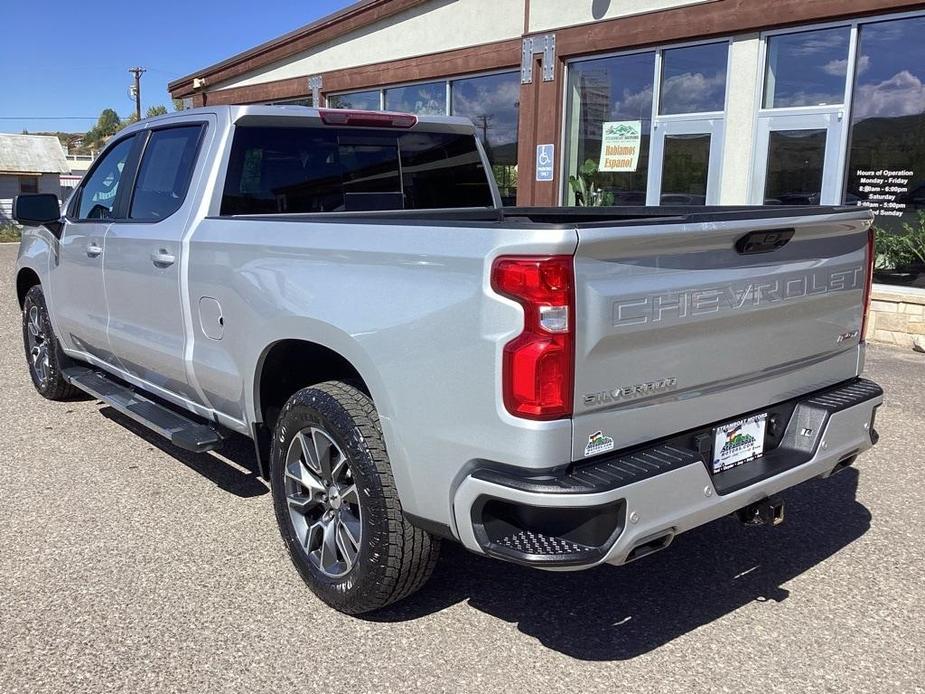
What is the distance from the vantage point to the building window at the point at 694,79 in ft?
32.1

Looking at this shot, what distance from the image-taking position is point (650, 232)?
2.58 metres

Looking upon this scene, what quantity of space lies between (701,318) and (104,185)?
155 inches

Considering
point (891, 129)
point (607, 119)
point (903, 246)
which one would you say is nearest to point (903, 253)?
point (903, 246)

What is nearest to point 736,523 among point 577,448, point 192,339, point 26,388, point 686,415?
point 686,415

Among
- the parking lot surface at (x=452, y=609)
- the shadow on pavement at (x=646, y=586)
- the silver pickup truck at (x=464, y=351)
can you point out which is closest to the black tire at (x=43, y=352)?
the parking lot surface at (x=452, y=609)

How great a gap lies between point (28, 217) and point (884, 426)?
578 centimetres

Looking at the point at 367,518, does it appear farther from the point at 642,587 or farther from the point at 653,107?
the point at 653,107

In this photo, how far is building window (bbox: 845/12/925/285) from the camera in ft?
27.6

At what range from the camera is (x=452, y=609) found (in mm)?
3365

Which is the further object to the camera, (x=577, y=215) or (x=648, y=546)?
(x=577, y=215)

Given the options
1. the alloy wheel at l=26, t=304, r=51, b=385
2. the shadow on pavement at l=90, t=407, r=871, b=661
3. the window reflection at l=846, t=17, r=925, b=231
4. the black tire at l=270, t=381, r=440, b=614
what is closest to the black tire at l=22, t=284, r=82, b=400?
the alloy wheel at l=26, t=304, r=51, b=385

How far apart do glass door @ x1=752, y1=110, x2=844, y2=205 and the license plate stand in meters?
6.74

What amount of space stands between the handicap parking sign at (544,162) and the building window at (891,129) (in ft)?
13.0

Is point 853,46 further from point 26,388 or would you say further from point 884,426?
point 26,388
